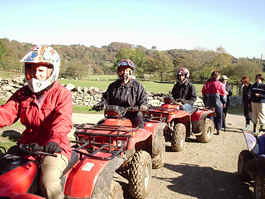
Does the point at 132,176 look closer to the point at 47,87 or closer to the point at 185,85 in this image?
the point at 47,87

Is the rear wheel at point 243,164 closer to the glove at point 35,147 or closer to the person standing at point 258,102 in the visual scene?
the glove at point 35,147

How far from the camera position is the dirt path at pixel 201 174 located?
15.7 feet

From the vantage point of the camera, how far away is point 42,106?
114 inches

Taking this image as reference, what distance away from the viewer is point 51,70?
300 cm

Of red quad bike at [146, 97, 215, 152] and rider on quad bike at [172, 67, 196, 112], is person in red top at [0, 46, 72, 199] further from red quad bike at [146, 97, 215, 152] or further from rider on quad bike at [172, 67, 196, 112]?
rider on quad bike at [172, 67, 196, 112]

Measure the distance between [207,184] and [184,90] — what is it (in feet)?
11.0

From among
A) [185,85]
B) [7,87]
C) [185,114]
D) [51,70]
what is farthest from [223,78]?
[7,87]

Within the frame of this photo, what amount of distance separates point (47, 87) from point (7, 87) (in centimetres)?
1904

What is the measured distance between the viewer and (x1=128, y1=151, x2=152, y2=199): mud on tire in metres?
4.07

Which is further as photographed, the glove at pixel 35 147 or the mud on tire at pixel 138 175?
the mud on tire at pixel 138 175

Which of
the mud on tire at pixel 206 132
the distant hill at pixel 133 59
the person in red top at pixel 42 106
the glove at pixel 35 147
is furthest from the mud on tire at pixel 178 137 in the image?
the distant hill at pixel 133 59

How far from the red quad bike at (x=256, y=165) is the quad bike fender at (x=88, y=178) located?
2217 millimetres

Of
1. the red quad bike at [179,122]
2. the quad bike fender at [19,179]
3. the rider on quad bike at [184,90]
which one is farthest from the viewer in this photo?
the rider on quad bike at [184,90]

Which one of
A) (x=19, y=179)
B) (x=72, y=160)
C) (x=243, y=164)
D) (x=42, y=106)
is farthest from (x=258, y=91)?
(x=19, y=179)
